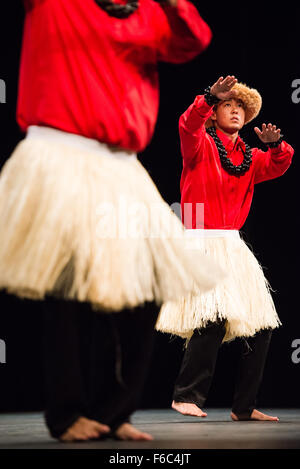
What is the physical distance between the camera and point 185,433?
188cm

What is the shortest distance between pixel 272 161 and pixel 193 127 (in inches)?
18.7

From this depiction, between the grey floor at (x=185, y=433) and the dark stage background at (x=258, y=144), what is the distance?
0.56m

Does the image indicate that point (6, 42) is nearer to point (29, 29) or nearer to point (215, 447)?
point (29, 29)

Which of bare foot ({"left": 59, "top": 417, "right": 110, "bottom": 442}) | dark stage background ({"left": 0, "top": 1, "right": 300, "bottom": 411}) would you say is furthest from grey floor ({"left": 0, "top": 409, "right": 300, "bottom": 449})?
dark stage background ({"left": 0, "top": 1, "right": 300, "bottom": 411})

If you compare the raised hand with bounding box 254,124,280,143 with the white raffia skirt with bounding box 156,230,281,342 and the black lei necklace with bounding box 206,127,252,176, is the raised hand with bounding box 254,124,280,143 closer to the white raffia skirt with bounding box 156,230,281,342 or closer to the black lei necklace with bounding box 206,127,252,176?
the black lei necklace with bounding box 206,127,252,176

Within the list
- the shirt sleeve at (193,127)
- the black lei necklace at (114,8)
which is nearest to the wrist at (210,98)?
the shirt sleeve at (193,127)

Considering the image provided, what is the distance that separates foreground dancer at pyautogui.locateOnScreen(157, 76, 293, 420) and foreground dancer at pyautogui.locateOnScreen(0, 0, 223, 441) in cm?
73

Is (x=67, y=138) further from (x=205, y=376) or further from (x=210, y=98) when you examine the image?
(x=205, y=376)

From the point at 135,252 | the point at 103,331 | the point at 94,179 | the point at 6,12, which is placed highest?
the point at 6,12

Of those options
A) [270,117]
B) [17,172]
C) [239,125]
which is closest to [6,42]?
[239,125]

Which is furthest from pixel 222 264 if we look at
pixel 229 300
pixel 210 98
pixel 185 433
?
pixel 185 433

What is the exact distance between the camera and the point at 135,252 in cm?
155

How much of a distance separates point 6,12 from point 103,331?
71.9 inches

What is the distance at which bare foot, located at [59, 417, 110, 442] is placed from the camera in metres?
1.51
